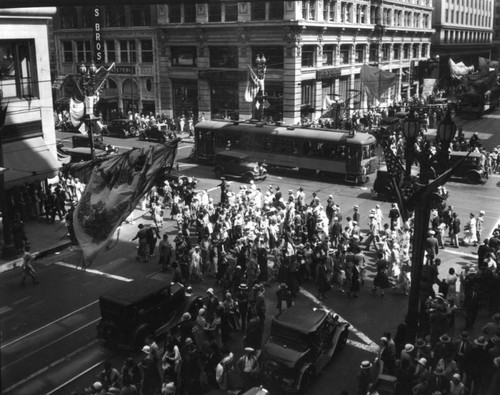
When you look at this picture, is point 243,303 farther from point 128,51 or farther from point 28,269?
point 128,51

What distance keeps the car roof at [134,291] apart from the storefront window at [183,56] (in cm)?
4314

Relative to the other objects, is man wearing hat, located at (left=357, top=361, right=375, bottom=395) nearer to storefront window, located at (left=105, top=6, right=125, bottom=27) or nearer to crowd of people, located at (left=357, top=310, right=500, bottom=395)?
crowd of people, located at (left=357, top=310, right=500, bottom=395)

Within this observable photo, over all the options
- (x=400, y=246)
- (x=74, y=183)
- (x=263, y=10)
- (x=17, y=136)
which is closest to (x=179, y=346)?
(x=400, y=246)

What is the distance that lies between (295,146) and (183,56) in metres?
23.5

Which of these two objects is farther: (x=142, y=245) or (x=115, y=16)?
(x=115, y=16)

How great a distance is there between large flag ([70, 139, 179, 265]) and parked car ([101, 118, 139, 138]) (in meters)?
41.5

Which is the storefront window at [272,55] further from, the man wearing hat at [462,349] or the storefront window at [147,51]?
the man wearing hat at [462,349]

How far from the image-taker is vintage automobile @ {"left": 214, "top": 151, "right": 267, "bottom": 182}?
37125 mm

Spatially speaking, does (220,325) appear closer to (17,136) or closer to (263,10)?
(17,136)

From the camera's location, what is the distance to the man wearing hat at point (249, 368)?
1334 centimetres

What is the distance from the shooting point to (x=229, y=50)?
53.6 metres

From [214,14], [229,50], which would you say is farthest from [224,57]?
[214,14]

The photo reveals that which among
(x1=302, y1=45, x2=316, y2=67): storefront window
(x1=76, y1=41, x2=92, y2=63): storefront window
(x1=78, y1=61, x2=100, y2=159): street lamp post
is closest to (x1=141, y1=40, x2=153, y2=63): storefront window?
(x1=76, y1=41, x2=92, y2=63): storefront window

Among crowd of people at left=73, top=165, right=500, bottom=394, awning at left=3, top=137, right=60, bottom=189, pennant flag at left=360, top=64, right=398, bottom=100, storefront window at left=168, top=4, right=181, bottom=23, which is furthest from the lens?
storefront window at left=168, top=4, right=181, bottom=23
